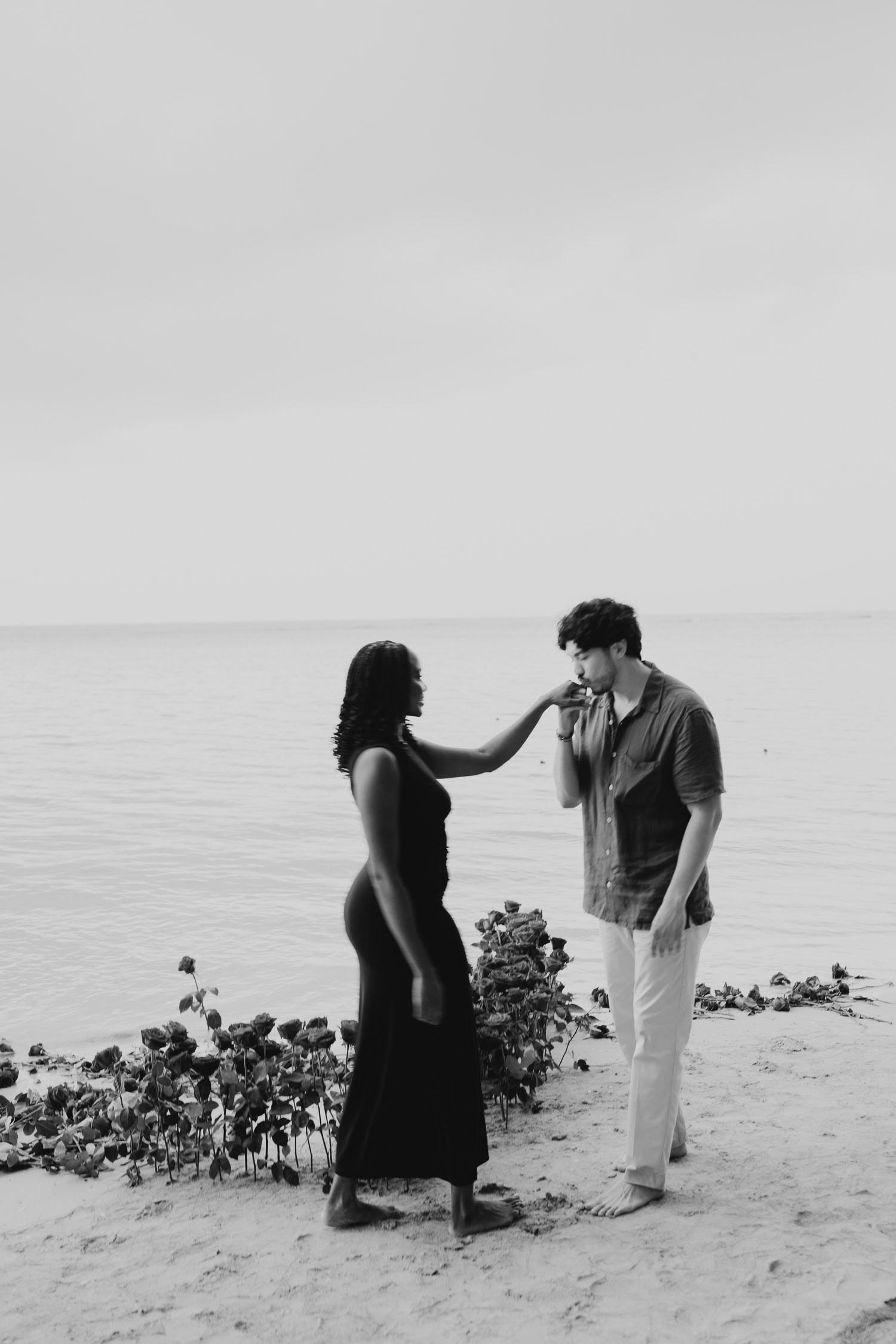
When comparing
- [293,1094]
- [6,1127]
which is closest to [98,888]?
[6,1127]

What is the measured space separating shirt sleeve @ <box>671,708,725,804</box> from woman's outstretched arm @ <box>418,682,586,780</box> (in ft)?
1.72

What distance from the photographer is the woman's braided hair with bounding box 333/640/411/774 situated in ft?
12.4

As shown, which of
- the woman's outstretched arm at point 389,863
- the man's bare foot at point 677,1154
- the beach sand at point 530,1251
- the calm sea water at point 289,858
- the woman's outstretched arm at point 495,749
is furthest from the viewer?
the calm sea water at point 289,858

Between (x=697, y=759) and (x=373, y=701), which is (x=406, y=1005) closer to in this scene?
(x=373, y=701)

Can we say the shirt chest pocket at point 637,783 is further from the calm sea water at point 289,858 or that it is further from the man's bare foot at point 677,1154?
the calm sea water at point 289,858

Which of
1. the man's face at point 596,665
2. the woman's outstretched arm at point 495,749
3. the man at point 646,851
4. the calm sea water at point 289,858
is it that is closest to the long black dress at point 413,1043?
the woman's outstretched arm at point 495,749

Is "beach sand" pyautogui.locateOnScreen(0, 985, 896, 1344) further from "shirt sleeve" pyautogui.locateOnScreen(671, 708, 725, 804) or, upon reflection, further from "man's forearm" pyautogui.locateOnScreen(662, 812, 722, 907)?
"shirt sleeve" pyautogui.locateOnScreen(671, 708, 725, 804)

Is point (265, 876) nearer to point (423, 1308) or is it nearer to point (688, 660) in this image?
point (423, 1308)

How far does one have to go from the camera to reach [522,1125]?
488 centimetres

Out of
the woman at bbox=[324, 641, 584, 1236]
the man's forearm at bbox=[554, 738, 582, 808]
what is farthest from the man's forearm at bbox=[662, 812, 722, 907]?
the woman at bbox=[324, 641, 584, 1236]

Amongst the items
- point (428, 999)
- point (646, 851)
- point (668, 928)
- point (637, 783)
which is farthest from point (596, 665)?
point (428, 999)

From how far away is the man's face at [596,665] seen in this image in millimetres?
3992

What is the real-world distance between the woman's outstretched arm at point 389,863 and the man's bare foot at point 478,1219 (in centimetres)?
74

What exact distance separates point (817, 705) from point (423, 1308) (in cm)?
3166
